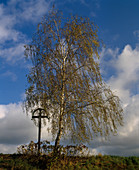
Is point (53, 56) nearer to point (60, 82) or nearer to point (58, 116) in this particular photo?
point (60, 82)

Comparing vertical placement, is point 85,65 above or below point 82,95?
above

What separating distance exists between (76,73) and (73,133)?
333 cm

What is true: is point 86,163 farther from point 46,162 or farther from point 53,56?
point 53,56

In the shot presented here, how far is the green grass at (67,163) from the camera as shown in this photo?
10289mm

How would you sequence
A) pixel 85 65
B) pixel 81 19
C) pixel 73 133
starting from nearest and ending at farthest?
pixel 73 133 → pixel 85 65 → pixel 81 19

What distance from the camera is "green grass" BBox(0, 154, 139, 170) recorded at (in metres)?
10.3

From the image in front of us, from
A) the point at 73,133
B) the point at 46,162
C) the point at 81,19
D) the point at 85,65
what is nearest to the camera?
the point at 46,162

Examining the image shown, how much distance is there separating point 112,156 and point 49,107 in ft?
16.0

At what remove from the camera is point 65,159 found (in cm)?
1104

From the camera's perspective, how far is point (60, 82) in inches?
484

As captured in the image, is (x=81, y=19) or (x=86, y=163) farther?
(x=81, y=19)

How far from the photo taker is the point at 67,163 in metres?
10.8

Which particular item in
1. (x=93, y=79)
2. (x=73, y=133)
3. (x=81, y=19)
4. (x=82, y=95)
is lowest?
(x=73, y=133)

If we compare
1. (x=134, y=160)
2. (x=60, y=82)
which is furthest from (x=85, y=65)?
(x=134, y=160)
